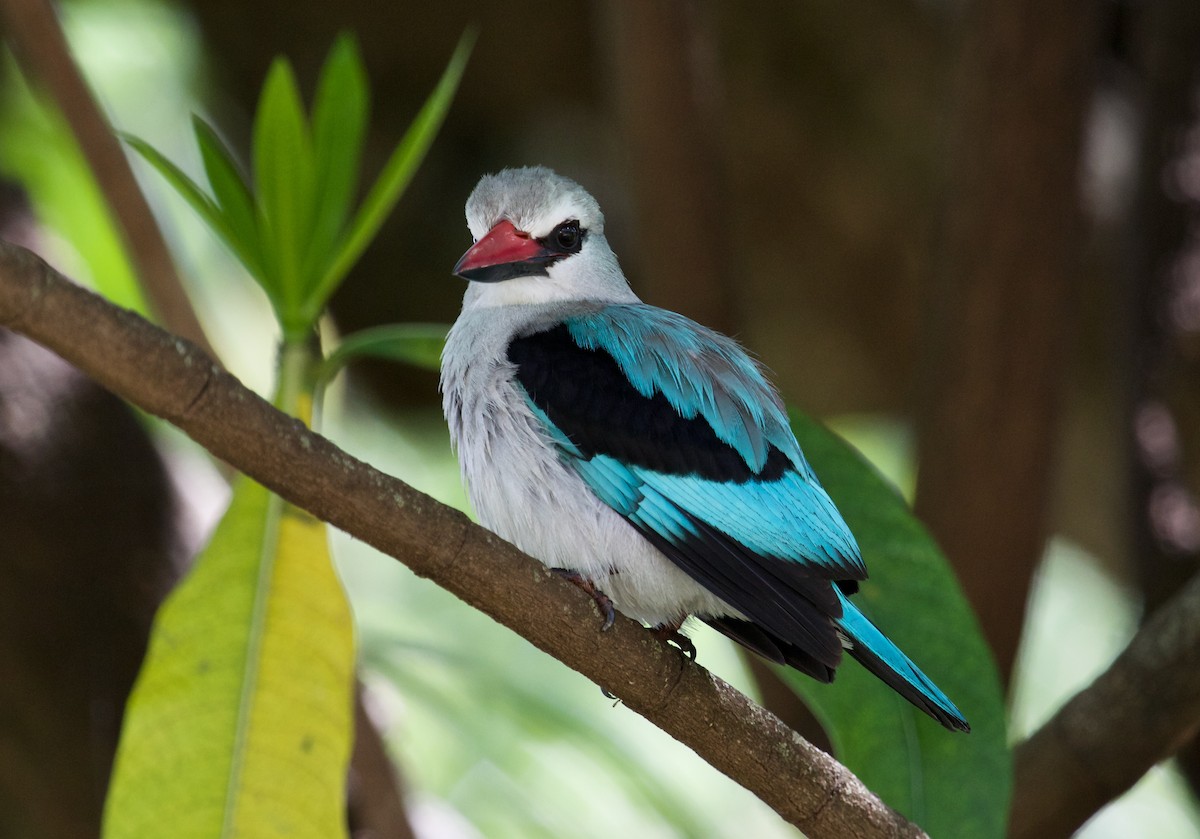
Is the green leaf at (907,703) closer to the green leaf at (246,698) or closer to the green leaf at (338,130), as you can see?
the green leaf at (246,698)

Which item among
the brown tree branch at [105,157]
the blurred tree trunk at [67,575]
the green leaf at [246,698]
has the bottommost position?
the blurred tree trunk at [67,575]

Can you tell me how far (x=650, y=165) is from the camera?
3.22m

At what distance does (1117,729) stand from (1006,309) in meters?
1.04

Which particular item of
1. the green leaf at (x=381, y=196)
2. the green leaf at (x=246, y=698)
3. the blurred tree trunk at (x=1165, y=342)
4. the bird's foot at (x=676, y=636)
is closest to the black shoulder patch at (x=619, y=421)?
the bird's foot at (x=676, y=636)

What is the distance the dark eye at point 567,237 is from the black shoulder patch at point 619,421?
0.31m

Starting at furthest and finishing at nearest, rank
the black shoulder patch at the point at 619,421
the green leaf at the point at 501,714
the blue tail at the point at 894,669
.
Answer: the green leaf at the point at 501,714 → the black shoulder patch at the point at 619,421 → the blue tail at the point at 894,669

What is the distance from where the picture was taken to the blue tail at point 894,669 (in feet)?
5.62

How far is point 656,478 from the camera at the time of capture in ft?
6.31

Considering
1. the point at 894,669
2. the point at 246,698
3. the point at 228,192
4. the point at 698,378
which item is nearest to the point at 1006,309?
the point at 698,378

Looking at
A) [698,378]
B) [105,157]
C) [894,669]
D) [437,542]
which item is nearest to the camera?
[437,542]

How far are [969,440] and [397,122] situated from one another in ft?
6.90

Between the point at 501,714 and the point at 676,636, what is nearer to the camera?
the point at 676,636

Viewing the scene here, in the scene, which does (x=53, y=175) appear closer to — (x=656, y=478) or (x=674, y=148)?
(x=674, y=148)

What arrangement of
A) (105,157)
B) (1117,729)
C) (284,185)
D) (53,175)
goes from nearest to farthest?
(284,185) < (1117,729) < (105,157) < (53,175)
